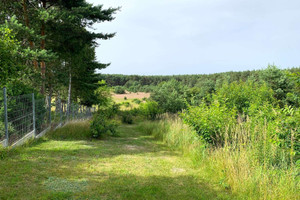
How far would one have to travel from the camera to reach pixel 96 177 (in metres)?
4.42

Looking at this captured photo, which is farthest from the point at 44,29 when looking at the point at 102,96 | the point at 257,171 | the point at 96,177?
the point at 102,96

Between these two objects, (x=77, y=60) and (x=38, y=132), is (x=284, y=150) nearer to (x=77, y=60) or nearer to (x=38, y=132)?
(x=38, y=132)

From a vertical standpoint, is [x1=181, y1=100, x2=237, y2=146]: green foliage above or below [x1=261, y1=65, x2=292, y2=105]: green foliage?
below

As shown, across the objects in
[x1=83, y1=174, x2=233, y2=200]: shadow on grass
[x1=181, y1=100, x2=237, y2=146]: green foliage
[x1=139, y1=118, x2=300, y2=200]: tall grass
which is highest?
[x1=181, y1=100, x2=237, y2=146]: green foliage

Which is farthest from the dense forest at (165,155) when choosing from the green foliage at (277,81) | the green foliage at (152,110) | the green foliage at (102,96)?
the green foliage at (277,81)

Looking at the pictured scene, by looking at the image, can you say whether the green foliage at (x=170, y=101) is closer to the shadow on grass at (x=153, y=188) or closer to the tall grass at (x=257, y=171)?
the tall grass at (x=257, y=171)

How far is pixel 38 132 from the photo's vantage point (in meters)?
8.51

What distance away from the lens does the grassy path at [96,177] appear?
3598 mm

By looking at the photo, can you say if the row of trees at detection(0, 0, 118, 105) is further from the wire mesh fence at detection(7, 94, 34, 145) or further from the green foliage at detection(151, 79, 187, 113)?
the green foliage at detection(151, 79, 187, 113)

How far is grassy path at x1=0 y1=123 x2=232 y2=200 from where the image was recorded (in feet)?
11.8

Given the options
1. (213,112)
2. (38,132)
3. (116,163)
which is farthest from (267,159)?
(38,132)

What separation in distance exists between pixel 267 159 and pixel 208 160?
165 centimetres

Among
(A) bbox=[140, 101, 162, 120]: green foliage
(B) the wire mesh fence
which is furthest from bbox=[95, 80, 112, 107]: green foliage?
(B) the wire mesh fence

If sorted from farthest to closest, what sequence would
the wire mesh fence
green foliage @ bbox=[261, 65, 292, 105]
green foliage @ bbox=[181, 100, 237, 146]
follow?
green foliage @ bbox=[261, 65, 292, 105], the wire mesh fence, green foliage @ bbox=[181, 100, 237, 146]
